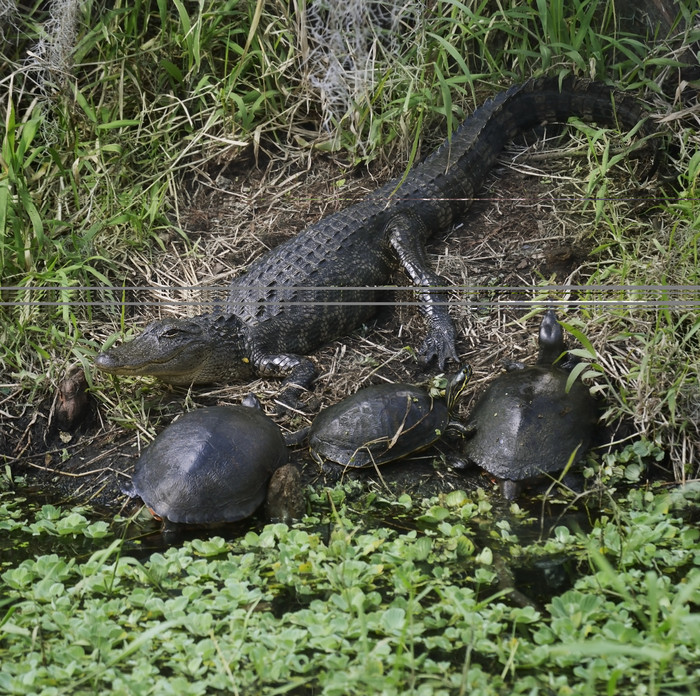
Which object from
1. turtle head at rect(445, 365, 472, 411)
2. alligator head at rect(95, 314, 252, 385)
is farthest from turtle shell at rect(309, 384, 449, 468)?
alligator head at rect(95, 314, 252, 385)

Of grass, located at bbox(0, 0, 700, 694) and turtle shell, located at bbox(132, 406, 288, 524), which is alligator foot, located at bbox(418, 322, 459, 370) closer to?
grass, located at bbox(0, 0, 700, 694)

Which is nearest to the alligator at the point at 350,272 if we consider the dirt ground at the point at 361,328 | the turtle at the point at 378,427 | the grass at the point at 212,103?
the dirt ground at the point at 361,328

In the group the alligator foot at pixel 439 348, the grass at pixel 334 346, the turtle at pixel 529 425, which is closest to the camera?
the grass at pixel 334 346

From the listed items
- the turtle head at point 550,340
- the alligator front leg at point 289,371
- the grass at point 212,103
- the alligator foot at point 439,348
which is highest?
the grass at point 212,103

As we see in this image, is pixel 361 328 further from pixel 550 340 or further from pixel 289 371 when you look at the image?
pixel 550 340

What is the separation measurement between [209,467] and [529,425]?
1424 millimetres

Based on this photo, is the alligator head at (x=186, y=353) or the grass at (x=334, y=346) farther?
the alligator head at (x=186, y=353)

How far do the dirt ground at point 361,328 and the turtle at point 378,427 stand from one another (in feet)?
0.36

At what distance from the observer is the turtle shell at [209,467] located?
377 cm

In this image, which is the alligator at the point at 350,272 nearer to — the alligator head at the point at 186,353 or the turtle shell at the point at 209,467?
the alligator head at the point at 186,353

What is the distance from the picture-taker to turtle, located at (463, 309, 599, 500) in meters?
3.95

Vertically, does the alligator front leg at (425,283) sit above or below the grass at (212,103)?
below

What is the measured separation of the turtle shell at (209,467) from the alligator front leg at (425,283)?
1.14 metres

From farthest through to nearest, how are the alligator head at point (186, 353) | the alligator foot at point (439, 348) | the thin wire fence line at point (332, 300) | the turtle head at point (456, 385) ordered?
the alligator foot at point (439, 348), the alligator head at point (186, 353), the thin wire fence line at point (332, 300), the turtle head at point (456, 385)
